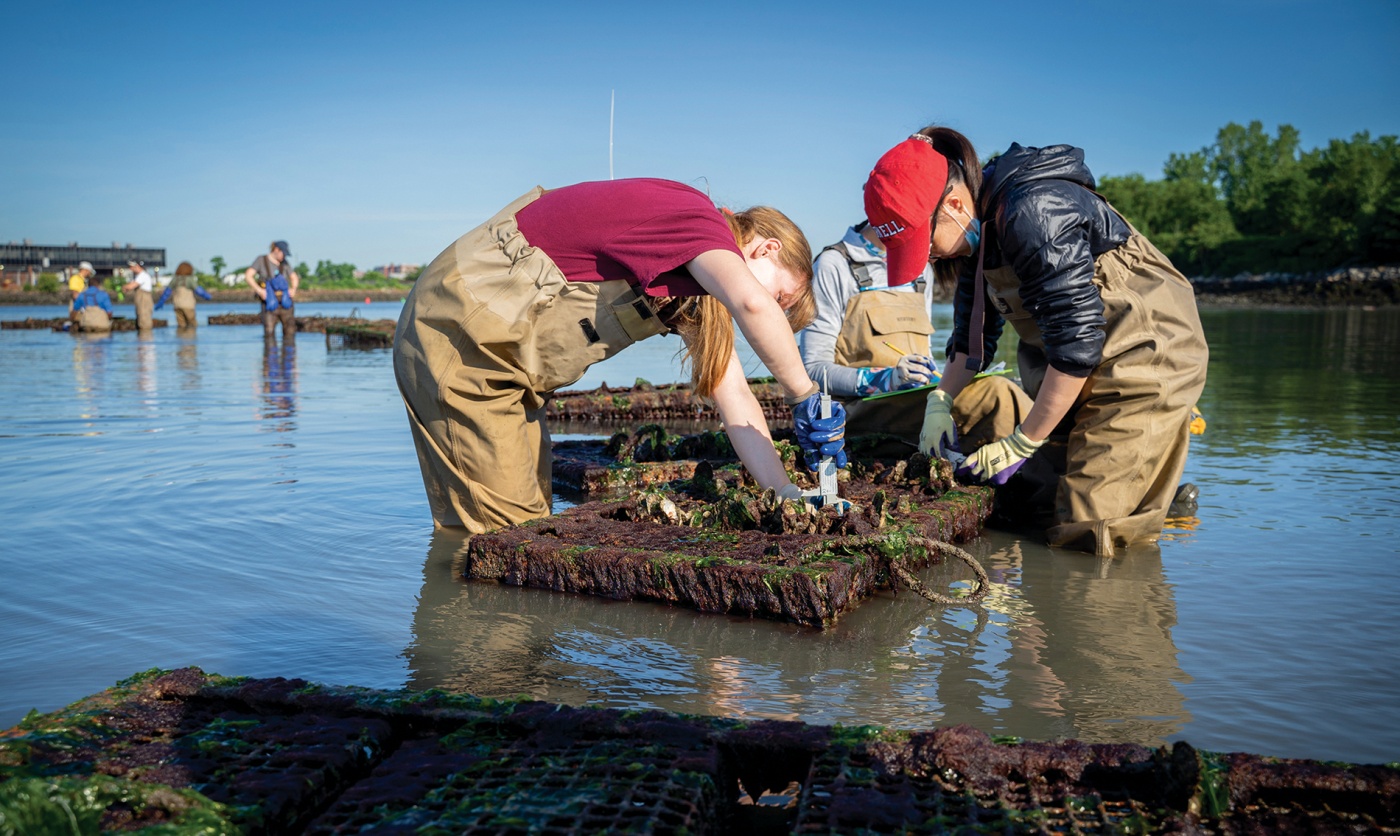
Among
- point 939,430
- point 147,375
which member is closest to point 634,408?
point 939,430

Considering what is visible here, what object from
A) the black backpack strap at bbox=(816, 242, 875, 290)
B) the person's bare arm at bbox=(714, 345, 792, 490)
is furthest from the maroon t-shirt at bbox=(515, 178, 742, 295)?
the black backpack strap at bbox=(816, 242, 875, 290)

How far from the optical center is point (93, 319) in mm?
21734

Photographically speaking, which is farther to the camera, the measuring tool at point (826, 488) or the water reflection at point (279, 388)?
the water reflection at point (279, 388)

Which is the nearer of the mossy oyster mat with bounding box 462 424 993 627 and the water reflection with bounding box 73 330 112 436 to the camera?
the mossy oyster mat with bounding box 462 424 993 627

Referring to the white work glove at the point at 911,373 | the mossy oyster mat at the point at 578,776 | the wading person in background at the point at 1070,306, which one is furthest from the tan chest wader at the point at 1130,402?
the mossy oyster mat at the point at 578,776

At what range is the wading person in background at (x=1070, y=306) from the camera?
3789mm

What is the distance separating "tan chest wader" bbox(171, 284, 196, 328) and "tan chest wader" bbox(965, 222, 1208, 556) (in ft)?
78.9

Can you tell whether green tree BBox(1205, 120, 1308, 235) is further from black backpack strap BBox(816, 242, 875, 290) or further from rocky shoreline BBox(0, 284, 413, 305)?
black backpack strap BBox(816, 242, 875, 290)

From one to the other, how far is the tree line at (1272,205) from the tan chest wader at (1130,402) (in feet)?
169

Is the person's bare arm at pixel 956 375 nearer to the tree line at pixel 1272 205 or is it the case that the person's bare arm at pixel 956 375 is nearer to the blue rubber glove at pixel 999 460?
the blue rubber glove at pixel 999 460

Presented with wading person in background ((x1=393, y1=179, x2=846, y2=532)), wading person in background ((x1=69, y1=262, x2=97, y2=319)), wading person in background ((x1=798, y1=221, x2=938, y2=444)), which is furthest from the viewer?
wading person in background ((x1=69, y1=262, x2=97, y2=319))

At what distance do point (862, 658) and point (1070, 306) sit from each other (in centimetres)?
170

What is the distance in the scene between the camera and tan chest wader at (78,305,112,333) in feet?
71.1

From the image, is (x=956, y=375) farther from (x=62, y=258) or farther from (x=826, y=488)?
(x=62, y=258)
